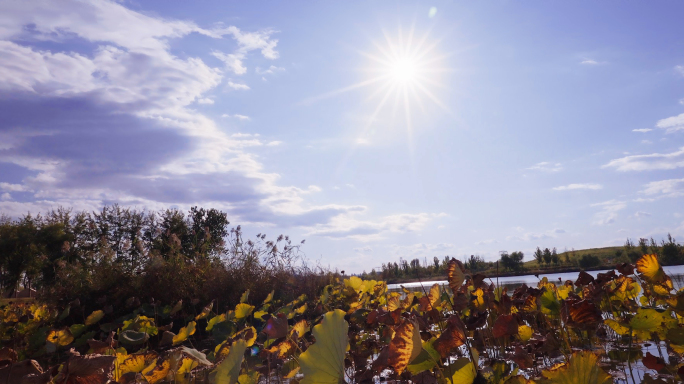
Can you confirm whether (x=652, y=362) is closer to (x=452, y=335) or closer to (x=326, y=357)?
(x=452, y=335)

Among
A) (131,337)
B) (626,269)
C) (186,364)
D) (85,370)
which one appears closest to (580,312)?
(626,269)

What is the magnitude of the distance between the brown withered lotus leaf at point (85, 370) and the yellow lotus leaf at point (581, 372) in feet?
2.88

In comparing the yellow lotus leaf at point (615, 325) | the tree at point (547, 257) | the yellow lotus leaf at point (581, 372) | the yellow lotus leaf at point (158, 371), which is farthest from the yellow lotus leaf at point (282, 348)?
the tree at point (547, 257)

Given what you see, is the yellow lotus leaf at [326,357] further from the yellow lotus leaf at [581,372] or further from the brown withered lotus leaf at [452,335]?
the yellow lotus leaf at [581,372]

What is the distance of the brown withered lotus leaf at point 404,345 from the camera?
815 millimetres

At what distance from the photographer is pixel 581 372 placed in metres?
0.66

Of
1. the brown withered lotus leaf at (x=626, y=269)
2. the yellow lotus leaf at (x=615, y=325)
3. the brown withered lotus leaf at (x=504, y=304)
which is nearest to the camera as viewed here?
the yellow lotus leaf at (x=615, y=325)

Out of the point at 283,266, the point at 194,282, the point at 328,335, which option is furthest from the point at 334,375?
the point at 283,266

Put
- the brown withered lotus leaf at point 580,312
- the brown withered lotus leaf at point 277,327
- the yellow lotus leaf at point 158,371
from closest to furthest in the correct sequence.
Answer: the yellow lotus leaf at point 158,371
the brown withered lotus leaf at point 580,312
the brown withered lotus leaf at point 277,327

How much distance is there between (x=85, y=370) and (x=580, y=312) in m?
1.29

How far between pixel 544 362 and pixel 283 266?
544cm

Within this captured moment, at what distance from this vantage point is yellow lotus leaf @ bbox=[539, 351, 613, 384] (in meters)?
0.65

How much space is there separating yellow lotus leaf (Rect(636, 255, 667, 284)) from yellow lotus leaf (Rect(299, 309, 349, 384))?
1.40 meters

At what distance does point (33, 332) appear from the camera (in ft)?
10.5
